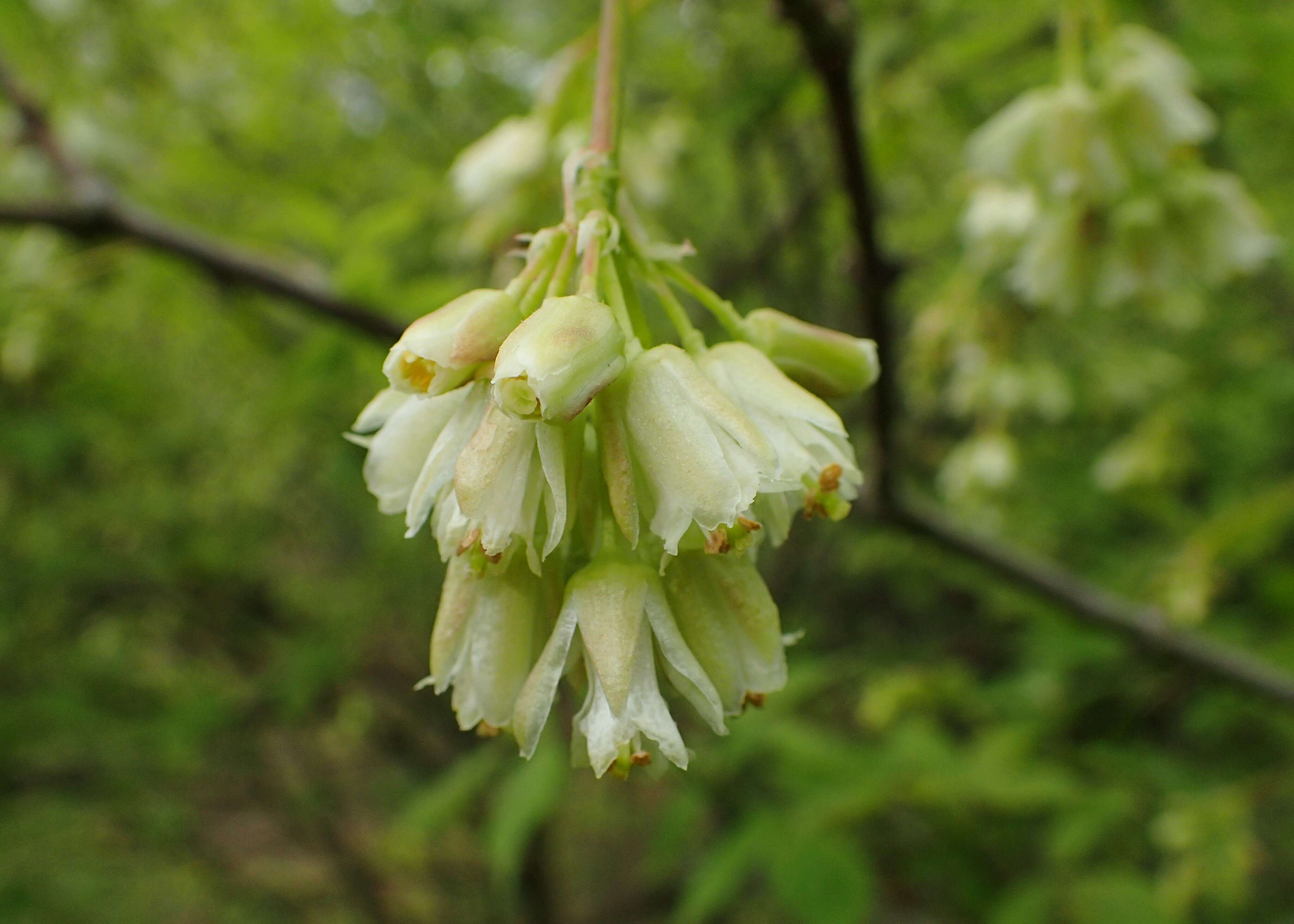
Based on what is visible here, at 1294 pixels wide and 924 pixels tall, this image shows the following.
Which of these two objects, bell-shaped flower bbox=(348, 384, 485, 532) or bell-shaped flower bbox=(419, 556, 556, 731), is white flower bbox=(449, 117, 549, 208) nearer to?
bell-shaped flower bbox=(348, 384, 485, 532)

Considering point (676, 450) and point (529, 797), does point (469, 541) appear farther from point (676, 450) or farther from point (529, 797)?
point (529, 797)

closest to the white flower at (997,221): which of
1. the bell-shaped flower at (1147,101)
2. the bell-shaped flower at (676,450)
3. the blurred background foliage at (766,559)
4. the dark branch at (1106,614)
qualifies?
the blurred background foliage at (766,559)

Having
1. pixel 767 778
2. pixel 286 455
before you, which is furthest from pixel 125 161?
pixel 767 778

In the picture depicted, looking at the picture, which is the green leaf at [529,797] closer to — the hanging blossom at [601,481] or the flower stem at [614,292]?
the hanging blossom at [601,481]

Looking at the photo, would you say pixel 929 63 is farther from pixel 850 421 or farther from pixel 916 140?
pixel 850 421

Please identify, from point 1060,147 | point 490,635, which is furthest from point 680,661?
point 1060,147

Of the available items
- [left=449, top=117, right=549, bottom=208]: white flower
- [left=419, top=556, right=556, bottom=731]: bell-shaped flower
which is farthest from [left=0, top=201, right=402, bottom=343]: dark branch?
[left=419, top=556, right=556, bottom=731]: bell-shaped flower
